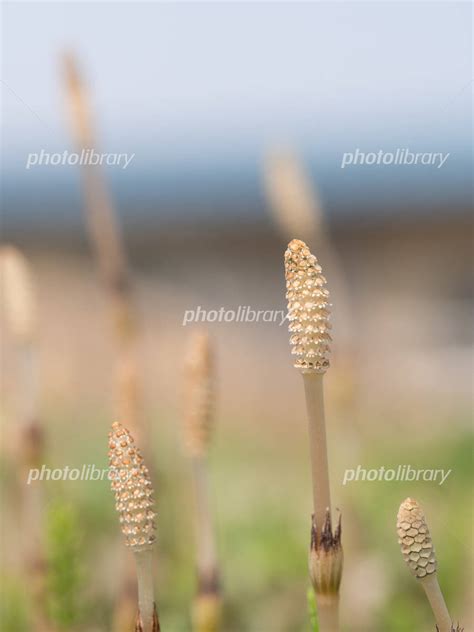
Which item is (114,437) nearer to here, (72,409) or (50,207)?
(72,409)

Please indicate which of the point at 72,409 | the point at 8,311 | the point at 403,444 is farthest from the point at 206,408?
the point at 72,409

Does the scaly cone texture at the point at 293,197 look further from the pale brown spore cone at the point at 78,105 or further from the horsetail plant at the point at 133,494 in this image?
the horsetail plant at the point at 133,494

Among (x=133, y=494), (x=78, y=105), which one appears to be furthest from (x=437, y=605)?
(x=78, y=105)

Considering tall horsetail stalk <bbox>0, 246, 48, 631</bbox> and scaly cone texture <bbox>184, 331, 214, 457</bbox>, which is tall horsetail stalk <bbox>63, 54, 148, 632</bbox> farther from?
scaly cone texture <bbox>184, 331, 214, 457</bbox>

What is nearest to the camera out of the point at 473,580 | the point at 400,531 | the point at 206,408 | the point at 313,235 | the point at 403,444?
the point at 400,531

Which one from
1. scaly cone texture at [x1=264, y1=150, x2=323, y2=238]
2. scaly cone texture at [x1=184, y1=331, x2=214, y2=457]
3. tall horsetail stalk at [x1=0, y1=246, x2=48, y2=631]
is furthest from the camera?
scaly cone texture at [x1=264, y1=150, x2=323, y2=238]

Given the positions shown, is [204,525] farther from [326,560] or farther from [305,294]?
[305,294]

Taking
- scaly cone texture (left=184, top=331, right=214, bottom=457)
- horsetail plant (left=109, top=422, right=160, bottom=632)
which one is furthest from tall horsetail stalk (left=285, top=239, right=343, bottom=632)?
scaly cone texture (left=184, top=331, right=214, bottom=457)
